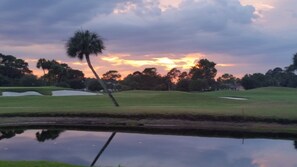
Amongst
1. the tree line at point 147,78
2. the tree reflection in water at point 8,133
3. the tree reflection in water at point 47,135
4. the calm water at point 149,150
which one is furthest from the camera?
the tree line at point 147,78

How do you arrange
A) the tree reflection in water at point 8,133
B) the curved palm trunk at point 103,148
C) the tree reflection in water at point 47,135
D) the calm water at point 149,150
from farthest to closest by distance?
the tree reflection in water at point 8,133 < the tree reflection in water at point 47,135 < the calm water at point 149,150 < the curved palm trunk at point 103,148

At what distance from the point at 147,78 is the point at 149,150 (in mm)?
133917

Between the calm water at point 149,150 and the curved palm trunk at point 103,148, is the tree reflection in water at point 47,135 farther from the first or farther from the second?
the curved palm trunk at point 103,148

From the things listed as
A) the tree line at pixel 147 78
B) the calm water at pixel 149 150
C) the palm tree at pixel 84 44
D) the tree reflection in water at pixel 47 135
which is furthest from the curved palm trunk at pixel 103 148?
the tree line at pixel 147 78

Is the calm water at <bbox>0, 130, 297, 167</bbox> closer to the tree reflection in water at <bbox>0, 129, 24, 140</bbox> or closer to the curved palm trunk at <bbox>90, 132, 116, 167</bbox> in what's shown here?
the tree reflection in water at <bbox>0, 129, 24, 140</bbox>

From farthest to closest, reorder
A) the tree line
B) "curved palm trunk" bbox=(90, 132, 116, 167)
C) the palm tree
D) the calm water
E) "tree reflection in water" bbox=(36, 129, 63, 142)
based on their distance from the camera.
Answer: the tree line
the palm tree
"tree reflection in water" bbox=(36, 129, 63, 142)
the calm water
"curved palm trunk" bbox=(90, 132, 116, 167)

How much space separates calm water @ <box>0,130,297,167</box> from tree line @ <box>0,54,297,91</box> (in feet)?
350

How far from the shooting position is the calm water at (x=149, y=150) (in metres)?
21.8

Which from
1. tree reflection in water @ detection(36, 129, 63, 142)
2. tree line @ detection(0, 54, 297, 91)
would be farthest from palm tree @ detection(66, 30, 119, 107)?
tree line @ detection(0, 54, 297, 91)

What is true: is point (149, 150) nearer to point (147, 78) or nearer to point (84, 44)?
point (84, 44)

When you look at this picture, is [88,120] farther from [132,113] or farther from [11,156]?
[11,156]

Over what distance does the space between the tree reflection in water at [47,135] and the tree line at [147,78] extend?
101599mm

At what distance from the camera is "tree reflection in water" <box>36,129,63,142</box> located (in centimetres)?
3153

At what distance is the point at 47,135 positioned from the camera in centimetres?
3322
